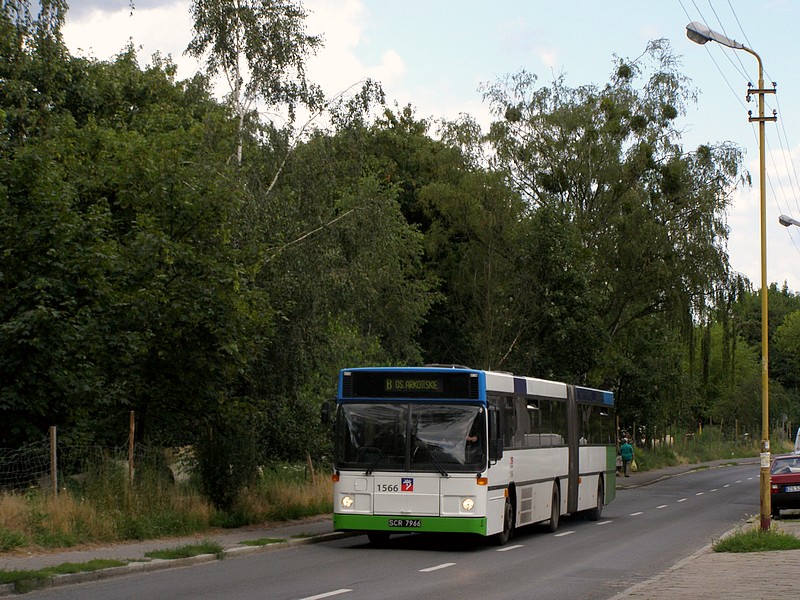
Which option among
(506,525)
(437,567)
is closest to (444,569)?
(437,567)

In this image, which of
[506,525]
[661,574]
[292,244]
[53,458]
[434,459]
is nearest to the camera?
[661,574]

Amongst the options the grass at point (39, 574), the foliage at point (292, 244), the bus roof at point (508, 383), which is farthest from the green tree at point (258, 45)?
the grass at point (39, 574)

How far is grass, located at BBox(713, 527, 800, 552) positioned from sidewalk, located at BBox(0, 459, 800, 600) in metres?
0.31

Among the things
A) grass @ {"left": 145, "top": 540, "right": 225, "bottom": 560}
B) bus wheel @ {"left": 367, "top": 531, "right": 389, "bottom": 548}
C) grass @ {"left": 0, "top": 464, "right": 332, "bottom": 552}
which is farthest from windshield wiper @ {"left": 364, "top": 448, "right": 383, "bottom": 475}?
grass @ {"left": 0, "top": 464, "right": 332, "bottom": 552}

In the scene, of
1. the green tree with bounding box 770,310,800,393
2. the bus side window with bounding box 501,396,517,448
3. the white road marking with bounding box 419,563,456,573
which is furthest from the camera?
the green tree with bounding box 770,310,800,393

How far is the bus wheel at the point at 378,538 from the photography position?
21156 mm

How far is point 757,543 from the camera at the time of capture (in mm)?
18984

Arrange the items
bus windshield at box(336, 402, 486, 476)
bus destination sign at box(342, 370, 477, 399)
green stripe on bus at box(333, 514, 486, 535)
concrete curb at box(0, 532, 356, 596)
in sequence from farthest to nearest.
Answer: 1. bus destination sign at box(342, 370, 477, 399)
2. bus windshield at box(336, 402, 486, 476)
3. green stripe on bus at box(333, 514, 486, 535)
4. concrete curb at box(0, 532, 356, 596)

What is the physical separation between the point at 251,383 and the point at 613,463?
34.4 feet

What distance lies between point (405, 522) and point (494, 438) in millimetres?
2046

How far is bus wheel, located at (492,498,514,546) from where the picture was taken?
2147 cm

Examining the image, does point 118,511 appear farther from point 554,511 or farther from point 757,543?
point 757,543

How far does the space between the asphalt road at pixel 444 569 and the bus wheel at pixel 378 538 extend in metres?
0.18

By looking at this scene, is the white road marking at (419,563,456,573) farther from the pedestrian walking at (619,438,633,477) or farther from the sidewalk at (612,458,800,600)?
the pedestrian walking at (619,438,633,477)
